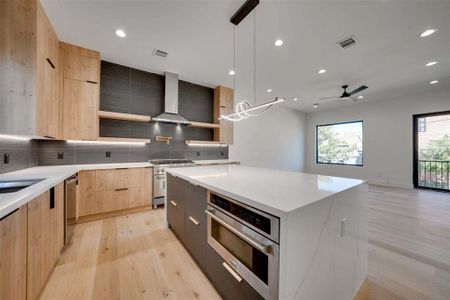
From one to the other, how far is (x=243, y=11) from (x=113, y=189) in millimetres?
3284

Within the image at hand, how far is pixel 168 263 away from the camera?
188 cm

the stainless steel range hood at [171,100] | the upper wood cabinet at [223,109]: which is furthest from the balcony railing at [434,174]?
the stainless steel range hood at [171,100]

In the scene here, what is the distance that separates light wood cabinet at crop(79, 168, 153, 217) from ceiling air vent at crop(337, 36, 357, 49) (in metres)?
3.91

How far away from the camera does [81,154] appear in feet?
10.5

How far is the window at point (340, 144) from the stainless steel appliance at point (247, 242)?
22.8 feet

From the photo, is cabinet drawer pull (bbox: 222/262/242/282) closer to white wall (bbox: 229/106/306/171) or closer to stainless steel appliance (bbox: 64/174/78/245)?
stainless steel appliance (bbox: 64/174/78/245)

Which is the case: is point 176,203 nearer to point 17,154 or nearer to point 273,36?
point 17,154

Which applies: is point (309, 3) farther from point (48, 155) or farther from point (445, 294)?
point (48, 155)

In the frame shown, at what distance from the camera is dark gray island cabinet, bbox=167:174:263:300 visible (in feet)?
3.93

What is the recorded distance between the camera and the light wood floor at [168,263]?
4.95 feet

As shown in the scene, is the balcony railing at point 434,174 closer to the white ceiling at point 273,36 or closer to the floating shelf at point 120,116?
the white ceiling at point 273,36

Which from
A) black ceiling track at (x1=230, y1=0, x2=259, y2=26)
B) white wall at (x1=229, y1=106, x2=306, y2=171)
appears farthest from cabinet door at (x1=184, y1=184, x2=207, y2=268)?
white wall at (x1=229, y1=106, x2=306, y2=171)

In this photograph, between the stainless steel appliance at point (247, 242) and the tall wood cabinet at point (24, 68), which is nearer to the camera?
the stainless steel appliance at point (247, 242)

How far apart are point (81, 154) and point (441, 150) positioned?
8.79 meters
